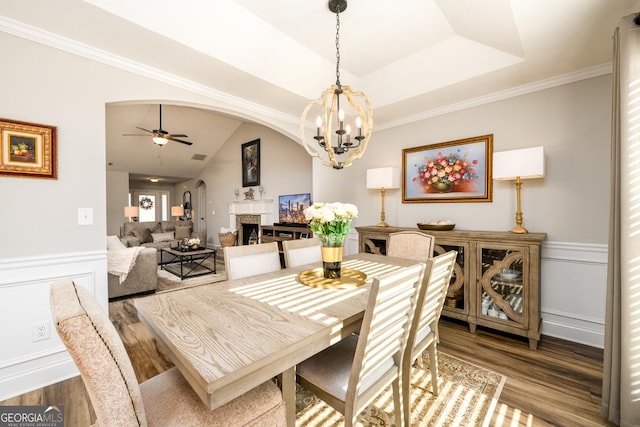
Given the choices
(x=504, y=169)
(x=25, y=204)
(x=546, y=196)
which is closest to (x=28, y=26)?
(x=25, y=204)

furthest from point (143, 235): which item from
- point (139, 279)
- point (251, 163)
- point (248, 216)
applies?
point (139, 279)

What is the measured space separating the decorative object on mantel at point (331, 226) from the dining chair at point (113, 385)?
0.85 meters

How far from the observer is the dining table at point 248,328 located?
0.83 meters

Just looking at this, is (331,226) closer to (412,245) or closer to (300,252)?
(300,252)

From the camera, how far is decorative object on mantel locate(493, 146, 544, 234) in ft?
7.71

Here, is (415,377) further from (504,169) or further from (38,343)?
(38,343)

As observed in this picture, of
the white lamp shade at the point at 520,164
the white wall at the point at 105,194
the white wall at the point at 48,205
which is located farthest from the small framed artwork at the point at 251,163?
the white lamp shade at the point at 520,164

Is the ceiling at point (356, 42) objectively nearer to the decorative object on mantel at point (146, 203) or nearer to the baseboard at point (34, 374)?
the baseboard at point (34, 374)

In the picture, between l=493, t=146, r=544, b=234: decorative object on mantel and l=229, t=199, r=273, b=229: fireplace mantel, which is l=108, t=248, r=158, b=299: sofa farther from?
l=493, t=146, r=544, b=234: decorative object on mantel

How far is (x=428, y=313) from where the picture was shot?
1.58 m

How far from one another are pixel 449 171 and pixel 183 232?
23.5 feet

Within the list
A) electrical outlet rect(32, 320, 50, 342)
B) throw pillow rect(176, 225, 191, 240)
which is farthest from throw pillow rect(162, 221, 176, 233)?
electrical outlet rect(32, 320, 50, 342)

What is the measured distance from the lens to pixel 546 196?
8.40 ft

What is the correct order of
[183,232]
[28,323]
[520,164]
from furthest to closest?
[183,232] < [520,164] < [28,323]
